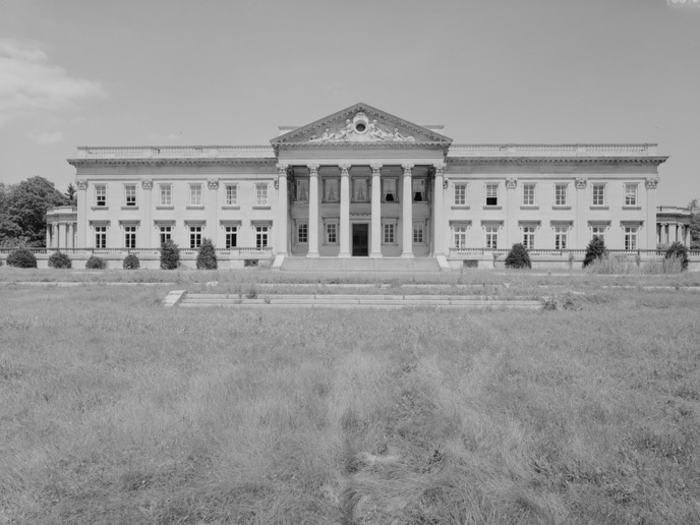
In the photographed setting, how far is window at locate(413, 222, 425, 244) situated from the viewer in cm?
4612

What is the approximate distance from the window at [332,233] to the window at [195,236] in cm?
1381

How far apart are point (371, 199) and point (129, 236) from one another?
26.6 m

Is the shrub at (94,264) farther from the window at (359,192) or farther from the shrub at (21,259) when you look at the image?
the window at (359,192)

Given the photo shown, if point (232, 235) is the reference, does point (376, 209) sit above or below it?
above

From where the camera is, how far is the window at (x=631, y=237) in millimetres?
44406

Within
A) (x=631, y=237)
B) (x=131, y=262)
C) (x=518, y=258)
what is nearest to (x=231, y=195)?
(x=131, y=262)

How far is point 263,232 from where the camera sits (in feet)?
152

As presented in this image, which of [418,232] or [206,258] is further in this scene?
[418,232]

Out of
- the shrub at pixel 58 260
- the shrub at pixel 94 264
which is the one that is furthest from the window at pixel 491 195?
the shrub at pixel 58 260

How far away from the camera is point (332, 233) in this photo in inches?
1821

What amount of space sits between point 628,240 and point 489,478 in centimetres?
4959

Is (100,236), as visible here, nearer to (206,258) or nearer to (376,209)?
(206,258)

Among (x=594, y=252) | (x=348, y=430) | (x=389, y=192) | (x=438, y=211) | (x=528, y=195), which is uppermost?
(x=389, y=192)

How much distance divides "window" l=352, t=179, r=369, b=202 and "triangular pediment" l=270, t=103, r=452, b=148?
229 inches
